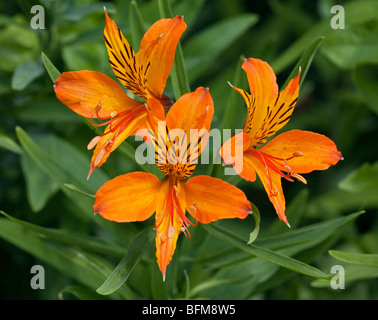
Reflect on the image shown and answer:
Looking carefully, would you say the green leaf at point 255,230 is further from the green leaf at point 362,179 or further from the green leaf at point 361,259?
the green leaf at point 362,179

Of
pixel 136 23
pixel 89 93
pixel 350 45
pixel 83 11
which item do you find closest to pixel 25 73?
pixel 83 11

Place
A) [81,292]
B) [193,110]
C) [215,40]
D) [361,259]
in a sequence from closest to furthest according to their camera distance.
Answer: [193,110] < [361,259] < [81,292] < [215,40]

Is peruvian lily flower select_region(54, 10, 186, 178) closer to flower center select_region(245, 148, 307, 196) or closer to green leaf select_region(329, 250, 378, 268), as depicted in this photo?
flower center select_region(245, 148, 307, 196)

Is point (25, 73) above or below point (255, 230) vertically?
above

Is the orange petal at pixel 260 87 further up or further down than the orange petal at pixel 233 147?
further up

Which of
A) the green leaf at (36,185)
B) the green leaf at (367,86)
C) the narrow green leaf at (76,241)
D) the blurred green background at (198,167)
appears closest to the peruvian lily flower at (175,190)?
the blurred green background at (198,167)

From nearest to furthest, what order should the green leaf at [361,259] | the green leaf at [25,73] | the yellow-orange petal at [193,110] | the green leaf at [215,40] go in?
1. the yellow-orange petal at [193,110]
2. the green leaf at [361,259]
3. the green leaf at [25,73]
4. the green leaf at [215,40]

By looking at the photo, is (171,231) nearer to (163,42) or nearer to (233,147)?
(233,147)
